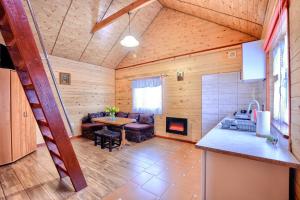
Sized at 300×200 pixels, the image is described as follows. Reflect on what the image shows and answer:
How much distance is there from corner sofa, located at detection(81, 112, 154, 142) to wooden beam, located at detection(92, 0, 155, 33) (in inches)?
117

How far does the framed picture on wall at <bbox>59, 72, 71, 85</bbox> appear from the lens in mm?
4727

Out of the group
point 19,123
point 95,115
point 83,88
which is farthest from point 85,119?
point 19,123

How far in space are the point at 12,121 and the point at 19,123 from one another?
16 centimetres

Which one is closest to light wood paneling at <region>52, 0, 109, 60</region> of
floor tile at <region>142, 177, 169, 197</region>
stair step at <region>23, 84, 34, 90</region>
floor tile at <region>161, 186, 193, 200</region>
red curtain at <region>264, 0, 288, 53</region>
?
stair step at <region>23, 84, 34, 90</region>

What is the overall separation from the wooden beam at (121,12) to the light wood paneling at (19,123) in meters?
2.27

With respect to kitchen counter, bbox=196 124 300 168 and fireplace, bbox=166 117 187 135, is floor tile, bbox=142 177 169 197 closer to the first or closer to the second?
kitchen counter, bbox=196 124 300 168

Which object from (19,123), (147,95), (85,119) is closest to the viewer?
(19,123)

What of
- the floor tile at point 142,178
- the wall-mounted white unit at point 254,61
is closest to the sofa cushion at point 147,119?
the floor tile at point 142,178

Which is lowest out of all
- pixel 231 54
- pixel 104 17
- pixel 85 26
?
pixel 231 54

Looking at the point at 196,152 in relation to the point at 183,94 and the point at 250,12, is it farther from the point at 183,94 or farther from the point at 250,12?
the point at 250,12

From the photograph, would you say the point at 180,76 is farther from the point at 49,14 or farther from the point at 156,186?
the point at 49,14

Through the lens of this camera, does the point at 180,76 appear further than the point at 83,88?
No

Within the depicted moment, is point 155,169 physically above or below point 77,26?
below

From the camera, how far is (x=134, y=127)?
460 centimetres
